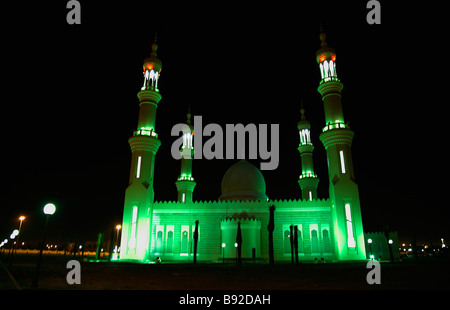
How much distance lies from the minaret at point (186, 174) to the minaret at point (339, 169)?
68.7 feet

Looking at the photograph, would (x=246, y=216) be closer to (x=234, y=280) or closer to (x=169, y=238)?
(x=169, y=238)

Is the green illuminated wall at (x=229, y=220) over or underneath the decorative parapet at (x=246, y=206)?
underneath

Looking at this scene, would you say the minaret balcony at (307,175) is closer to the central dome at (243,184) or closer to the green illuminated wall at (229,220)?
the central dome at (243,184)

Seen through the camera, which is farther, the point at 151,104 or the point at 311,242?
the point at 151,104

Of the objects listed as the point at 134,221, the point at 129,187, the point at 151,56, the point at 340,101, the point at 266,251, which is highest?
the point at 151,56

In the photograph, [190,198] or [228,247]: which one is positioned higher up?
[190,198]

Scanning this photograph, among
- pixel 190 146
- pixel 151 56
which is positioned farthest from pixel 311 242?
pixel 151 56

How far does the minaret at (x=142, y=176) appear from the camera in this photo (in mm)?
31203

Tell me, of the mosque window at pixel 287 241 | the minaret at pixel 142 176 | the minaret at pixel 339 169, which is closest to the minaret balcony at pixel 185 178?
the minaret at pixel 142 176
